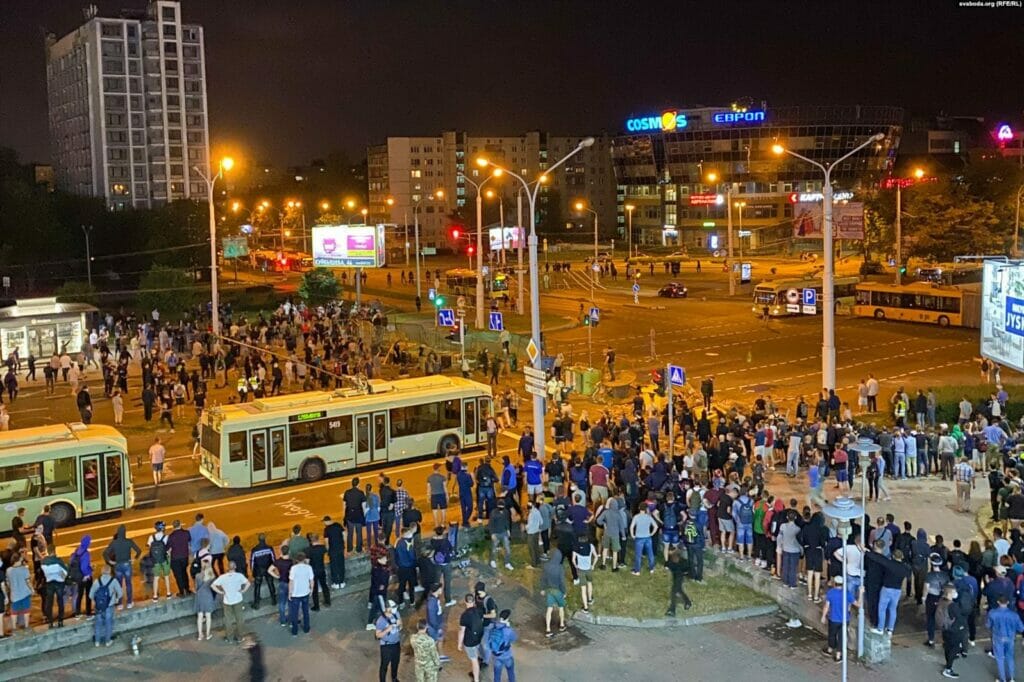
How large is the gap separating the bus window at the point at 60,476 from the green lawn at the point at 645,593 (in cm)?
1050

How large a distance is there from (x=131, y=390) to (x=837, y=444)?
26854 mm

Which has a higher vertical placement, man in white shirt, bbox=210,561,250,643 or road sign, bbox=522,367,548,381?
road sign, bbox=522,367,548,381

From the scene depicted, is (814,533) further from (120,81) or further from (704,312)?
(120,81)

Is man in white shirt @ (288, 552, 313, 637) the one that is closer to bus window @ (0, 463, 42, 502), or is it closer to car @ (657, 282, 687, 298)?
bus window @ (0, 463, 42, 502)

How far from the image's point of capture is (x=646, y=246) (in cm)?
14238

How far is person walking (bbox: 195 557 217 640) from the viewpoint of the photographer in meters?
14.9

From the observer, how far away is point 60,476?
2152 centimetres

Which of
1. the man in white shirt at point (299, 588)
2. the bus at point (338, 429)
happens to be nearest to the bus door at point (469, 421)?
the bus at point (338, 429)

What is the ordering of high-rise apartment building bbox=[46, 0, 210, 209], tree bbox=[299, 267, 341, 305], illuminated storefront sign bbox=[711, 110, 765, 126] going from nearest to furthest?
tree bbox=[299, 267, 341, 305] < high-rise apartment building bbox=[46, 0, 210, 209] < illuminated storefront sign bbox=[711, 110, 765, 126]

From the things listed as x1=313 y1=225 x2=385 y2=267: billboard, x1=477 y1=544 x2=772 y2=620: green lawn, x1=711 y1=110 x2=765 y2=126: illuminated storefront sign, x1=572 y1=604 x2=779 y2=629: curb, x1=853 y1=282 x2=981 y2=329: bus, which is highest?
x1=711 y1=110 x2=765 y2=126: illuminated storefront sign

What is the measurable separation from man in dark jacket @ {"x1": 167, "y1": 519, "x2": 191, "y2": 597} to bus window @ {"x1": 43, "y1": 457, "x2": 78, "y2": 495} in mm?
6995

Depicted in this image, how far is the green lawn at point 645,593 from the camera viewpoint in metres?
15.8

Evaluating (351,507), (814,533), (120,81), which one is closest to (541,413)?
(351,507)

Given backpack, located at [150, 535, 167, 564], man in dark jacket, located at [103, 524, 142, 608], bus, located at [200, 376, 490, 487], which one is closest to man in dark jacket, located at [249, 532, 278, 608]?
backpack, located at [150, 535, 167, 564]
